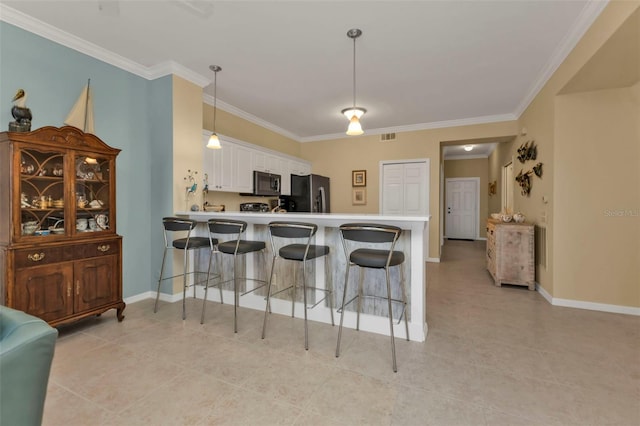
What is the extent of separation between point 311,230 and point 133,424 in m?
1.61

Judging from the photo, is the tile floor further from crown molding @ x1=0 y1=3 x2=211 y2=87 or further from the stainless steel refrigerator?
crown molding @ x1=0 y1=3 x2=211 y2=87

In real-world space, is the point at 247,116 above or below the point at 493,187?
above

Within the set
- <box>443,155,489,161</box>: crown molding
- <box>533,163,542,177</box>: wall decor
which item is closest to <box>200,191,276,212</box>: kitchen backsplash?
<box>533,163,542,177</box>: wall decor

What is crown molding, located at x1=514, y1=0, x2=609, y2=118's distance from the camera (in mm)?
2359

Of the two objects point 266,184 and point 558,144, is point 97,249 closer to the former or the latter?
point 266,184

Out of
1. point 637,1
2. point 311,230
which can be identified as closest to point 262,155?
point 311,230

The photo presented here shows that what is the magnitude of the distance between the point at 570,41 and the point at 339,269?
3149 mm

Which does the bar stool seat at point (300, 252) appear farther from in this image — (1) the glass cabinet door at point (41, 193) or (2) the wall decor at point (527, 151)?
(2) the wall decor at point (527, 151)

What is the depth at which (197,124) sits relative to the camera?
376 centimetres

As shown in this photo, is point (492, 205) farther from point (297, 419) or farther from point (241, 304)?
point (297, 419)

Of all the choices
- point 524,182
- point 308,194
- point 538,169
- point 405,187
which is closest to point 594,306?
point 538,169

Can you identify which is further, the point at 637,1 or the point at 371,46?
the point at 371,46

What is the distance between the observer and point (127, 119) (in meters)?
3.40

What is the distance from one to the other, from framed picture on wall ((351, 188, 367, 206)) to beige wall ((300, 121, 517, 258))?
0.09 m
